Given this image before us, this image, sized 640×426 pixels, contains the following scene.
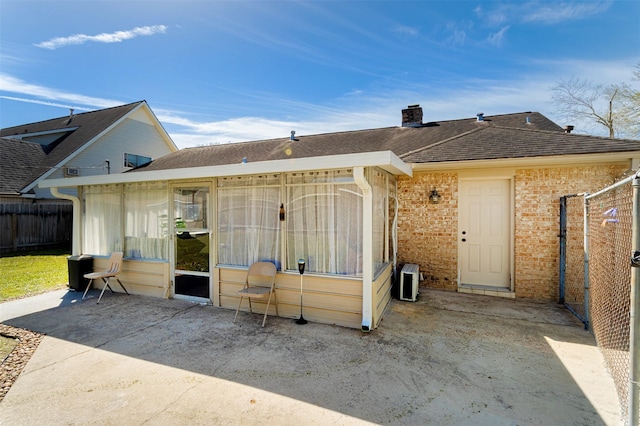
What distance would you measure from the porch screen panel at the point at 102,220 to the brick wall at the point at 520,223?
632cm

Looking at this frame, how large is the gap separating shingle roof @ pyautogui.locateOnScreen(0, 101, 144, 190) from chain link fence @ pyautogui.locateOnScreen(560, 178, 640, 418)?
17.6m

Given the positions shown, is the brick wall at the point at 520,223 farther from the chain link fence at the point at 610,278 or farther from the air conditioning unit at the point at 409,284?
the air conditioning unit at the point at 409,284

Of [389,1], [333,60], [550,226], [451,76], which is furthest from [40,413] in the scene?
[451,76]

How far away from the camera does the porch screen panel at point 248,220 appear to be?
5105 millimetres

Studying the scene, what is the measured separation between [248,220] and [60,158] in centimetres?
1364

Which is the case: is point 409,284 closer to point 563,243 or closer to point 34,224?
point 563,243

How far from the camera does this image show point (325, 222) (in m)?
4.76

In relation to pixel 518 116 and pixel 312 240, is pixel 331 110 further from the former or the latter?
pixel 312 240

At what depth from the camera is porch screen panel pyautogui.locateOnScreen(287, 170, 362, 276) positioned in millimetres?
4586

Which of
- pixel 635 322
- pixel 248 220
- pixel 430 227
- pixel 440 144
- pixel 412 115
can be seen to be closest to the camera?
pixel 635 322

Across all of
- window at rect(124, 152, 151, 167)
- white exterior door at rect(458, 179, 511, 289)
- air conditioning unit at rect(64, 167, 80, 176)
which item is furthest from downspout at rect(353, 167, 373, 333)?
air conditioning unit at rect(64, 167, 80, 176)

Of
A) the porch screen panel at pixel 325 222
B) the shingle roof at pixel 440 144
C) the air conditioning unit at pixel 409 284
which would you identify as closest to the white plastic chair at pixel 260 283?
the porch screen panel at pixel 325 222

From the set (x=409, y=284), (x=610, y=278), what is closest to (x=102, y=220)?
(x=409, y=284)

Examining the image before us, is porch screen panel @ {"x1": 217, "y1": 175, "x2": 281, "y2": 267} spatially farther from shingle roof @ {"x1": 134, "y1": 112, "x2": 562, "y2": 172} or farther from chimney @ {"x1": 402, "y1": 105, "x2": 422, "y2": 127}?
chimney @ {"x1": 402, "y1": 105, "x2": 422, "y2": 127}
